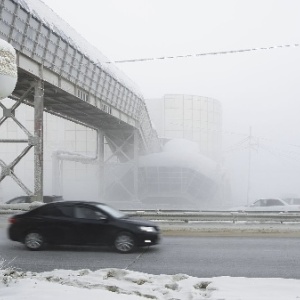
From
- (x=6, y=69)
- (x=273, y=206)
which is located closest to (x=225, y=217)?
(x=273, y=206)

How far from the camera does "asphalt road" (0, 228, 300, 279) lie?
965 cm

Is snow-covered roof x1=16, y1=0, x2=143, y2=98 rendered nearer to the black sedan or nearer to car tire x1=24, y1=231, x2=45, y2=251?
the black sedan

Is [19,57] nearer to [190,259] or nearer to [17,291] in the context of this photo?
[190,259]

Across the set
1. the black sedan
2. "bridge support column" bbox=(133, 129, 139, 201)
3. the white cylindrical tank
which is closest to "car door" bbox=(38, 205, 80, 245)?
the black sedan

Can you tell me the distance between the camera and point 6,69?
7516mm

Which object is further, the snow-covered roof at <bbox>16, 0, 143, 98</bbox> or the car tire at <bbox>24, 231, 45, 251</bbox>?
the snow-covered roof at <bbox>16, 0, 143, 98</bbox>

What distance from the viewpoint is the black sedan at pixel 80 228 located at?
12.2 metres

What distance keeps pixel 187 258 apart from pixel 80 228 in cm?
313

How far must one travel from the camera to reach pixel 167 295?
6.91 metres

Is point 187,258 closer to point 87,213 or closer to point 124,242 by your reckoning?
point 124,242

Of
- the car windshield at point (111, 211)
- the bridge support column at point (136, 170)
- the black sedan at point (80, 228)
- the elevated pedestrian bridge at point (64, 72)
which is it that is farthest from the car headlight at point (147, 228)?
the bridge support column at point (136, 170)

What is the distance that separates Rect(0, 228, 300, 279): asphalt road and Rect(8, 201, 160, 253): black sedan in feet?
0.89

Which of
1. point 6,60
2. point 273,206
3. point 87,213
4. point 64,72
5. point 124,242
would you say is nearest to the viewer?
point 6,60

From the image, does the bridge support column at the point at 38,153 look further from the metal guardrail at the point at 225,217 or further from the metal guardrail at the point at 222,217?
the metal guardrail at the point at 225,217
